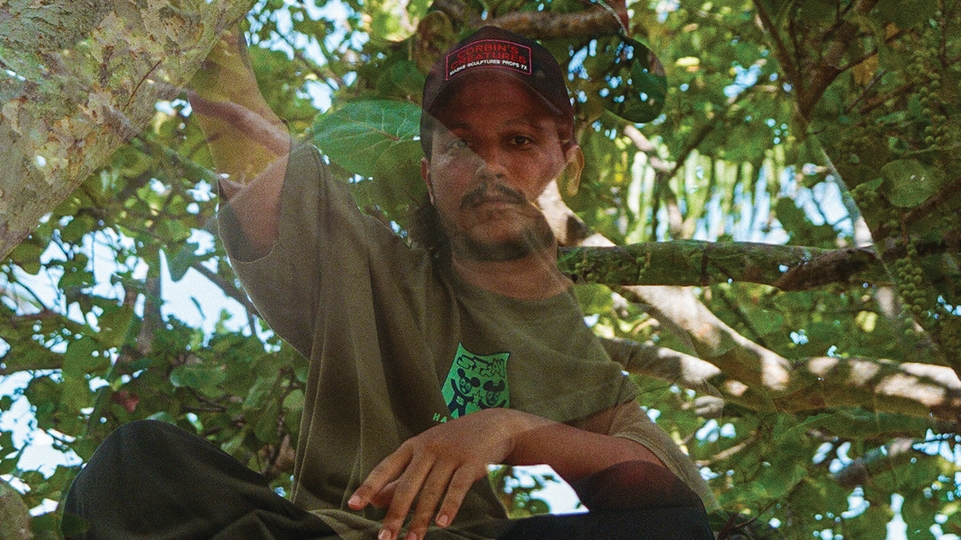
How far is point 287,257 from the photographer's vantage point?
0.77 metres

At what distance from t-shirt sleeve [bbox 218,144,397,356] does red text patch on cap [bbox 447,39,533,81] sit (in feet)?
0.60

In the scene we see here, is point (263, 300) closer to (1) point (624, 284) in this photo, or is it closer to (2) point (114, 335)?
→ (2) point (114, 335)

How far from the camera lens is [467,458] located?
2.26 ft

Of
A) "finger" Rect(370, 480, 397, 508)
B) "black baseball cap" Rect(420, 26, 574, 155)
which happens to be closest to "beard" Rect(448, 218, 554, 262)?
"black baseball cap" Rect(420, 26, 574, 155)

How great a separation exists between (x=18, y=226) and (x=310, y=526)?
1.04 ft

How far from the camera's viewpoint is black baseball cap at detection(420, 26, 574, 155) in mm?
875

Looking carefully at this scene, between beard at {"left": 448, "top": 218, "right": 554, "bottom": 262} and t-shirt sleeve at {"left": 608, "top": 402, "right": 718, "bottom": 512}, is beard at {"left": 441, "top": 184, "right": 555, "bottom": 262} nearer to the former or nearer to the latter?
beard at {"left": 448, "top": 218, "right": 554, "bottom": 262}

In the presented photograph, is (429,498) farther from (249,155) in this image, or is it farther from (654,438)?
(249,155)

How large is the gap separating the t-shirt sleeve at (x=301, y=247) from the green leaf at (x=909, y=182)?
495 mm

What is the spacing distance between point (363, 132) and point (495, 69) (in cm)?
14

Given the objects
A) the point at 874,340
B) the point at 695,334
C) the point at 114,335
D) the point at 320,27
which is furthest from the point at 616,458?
the point at 320,27

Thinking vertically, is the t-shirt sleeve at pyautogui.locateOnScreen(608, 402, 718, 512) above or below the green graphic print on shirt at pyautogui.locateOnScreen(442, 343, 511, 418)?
below

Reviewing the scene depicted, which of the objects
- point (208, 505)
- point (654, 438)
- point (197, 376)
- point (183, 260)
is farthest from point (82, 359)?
point (654, 438)

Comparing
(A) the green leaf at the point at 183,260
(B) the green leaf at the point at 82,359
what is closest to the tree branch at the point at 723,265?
(A) the green leaf at the point at 183,260
